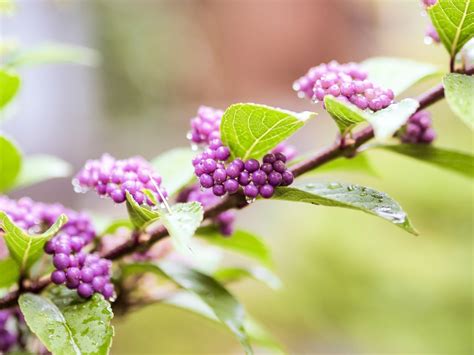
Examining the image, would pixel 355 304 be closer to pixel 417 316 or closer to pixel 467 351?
pixel 417 316

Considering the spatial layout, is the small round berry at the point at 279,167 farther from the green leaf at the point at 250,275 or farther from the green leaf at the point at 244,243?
the green leaf at the point at 250,275

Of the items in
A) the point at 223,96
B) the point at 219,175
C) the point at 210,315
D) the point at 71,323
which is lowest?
the point at 223,96

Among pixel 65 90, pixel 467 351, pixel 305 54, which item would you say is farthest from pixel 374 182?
pixel 65 90

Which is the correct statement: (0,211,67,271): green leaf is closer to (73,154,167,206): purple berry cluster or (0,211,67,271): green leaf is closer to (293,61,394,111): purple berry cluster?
(73,154,167,206): purple berry cluster

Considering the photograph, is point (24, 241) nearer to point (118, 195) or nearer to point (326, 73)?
point (118, 195)

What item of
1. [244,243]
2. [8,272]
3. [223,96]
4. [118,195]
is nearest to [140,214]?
[118,195]

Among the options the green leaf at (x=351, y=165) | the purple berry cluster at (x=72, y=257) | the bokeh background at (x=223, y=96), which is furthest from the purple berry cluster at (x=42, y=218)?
the bokeh background at (x=223, y=96)
